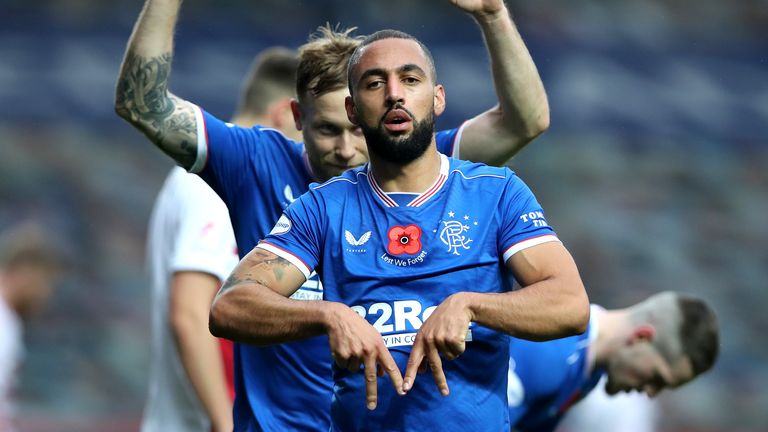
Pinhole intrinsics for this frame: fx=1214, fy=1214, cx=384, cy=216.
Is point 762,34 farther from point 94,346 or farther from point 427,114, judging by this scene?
point 427,114

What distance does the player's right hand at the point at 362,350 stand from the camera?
311 cm

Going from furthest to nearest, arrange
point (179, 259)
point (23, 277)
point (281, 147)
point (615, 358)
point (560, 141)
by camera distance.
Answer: point (560, 141)
point (23, 277)
point (615, 358)
point (179, 259)
point (281, 147)

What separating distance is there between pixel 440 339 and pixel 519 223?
1.71 ft

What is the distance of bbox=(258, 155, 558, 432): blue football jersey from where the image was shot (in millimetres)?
3377

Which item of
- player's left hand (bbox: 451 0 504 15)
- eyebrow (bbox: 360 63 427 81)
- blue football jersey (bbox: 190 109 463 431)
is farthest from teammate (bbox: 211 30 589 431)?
blue football jersey (bbox: 190 109 463 431)

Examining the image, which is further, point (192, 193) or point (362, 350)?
point (192, 193)

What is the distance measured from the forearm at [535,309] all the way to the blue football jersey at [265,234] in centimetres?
120

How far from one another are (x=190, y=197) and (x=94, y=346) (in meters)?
7.88

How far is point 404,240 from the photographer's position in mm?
3459

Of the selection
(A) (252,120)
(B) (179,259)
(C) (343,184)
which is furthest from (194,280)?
(C) (343,184)

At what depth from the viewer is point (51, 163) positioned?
13.8 meters

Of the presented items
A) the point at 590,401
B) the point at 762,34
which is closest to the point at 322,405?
the point at 590,401

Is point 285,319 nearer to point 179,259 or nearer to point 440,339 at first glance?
point 440,339

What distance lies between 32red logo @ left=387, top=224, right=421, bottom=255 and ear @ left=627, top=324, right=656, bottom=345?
3.02 meters
